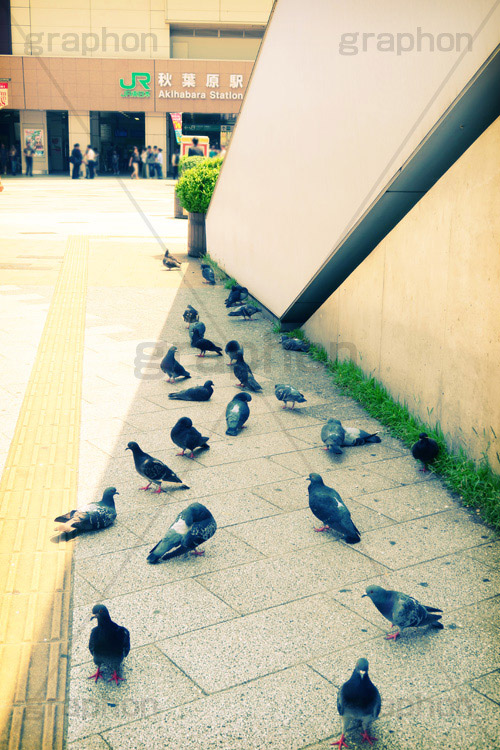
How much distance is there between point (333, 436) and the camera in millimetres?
6023

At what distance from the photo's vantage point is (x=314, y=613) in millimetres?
3910

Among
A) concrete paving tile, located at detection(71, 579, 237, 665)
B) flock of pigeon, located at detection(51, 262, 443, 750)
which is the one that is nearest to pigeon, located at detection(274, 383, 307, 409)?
flock of pigeon, located at detection(51, 262, 443, 750)

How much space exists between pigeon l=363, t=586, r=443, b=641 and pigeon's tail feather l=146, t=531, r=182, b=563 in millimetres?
1270

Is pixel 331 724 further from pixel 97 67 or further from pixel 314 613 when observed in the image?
pixel 97 67

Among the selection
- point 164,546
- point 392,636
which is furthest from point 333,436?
point 392,636

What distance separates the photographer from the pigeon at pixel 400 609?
3.60 metres

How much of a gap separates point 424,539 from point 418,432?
163cm

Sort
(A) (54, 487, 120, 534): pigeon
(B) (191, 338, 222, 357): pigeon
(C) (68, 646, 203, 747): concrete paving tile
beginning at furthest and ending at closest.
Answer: (B) (191, 338, 222, 357): pigeon → (A) (54, 487, 120, 534): pigeon → (C) (68, 646, 203, 747): concrete paving tile

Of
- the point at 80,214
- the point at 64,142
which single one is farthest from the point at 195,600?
the point at 64,142

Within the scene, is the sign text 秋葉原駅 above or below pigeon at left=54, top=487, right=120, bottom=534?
above

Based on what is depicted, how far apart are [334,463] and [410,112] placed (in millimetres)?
3113

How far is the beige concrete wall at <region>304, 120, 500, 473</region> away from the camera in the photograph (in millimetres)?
5133

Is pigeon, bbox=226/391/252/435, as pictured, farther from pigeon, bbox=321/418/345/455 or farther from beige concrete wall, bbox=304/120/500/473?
beige concrete wall, bbox=304/120/500/473

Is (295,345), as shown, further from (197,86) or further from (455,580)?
(197,86)
